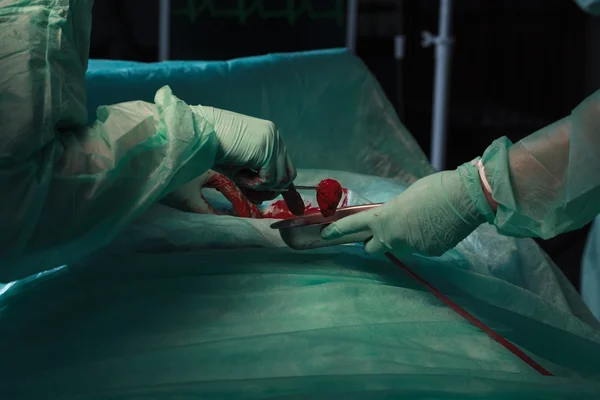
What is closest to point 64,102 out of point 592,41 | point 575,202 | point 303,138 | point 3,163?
point 3,163

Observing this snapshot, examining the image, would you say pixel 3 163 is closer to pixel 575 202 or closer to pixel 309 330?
pixel 309 330

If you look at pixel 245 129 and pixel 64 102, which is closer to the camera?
pixel 64 102

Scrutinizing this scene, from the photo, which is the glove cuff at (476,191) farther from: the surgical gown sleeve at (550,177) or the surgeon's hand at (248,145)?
the surgeon's hand at (248,145)

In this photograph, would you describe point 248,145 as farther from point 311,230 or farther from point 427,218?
point 427,218

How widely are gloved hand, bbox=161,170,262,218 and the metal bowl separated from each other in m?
0.26

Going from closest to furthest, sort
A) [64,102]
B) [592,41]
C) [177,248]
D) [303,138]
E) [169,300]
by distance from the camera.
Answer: [64,102] < [169,300] < [177,248] < [303,138] < [592,41]

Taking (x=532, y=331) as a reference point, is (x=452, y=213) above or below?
above

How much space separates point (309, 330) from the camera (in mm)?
838

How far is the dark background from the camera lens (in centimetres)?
227

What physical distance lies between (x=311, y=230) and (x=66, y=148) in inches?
14.9

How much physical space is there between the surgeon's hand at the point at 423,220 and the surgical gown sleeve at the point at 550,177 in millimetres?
53

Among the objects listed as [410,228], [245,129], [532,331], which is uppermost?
[245,129]

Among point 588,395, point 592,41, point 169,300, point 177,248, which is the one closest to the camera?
point 588,395

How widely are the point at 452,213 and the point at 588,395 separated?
331 millimetres
